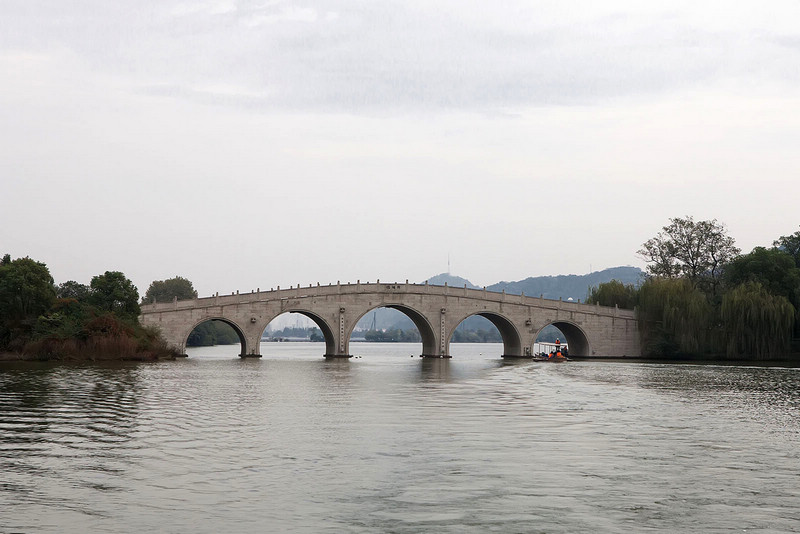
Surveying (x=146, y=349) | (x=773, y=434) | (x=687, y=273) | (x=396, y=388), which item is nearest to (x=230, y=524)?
(x=773, y=434)

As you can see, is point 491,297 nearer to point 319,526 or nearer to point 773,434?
point 773,434

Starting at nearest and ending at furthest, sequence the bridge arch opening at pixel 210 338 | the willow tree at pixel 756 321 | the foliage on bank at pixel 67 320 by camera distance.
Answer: the foliage on bank at pixel 67 320 → the willow tree at pixel 756 321 → the bridge arch opening at pixel 210 338

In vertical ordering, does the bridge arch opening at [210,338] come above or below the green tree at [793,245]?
below

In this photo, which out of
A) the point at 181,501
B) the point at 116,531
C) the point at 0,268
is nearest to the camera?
the point at 116,531

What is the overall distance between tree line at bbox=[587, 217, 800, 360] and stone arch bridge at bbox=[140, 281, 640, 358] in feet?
9.52

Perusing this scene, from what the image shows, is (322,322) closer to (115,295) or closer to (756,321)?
(115,295)

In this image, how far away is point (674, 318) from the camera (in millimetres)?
56781

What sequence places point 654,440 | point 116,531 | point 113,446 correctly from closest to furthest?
1. point 116,531
2. point 113,446
3. point 654,440

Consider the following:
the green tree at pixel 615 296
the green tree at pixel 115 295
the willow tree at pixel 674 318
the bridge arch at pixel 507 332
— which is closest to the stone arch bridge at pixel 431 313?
the bridge arch at pixel 507 332

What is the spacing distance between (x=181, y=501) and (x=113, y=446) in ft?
14.8

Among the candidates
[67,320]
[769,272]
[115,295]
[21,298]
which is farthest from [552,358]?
[21,298]

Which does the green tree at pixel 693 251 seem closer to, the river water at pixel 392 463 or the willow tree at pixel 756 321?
the willow tree at pixel 756 321

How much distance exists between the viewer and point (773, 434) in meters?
16.5

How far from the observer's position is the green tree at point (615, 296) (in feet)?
212
